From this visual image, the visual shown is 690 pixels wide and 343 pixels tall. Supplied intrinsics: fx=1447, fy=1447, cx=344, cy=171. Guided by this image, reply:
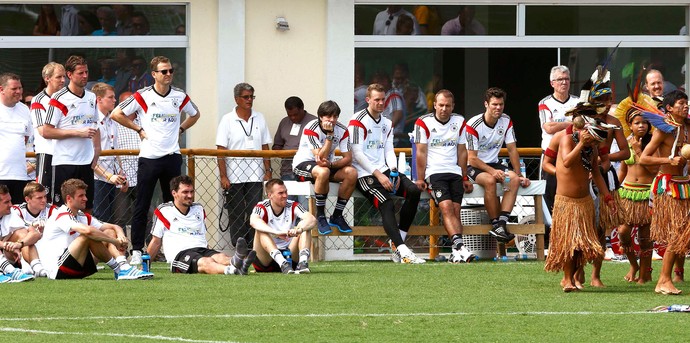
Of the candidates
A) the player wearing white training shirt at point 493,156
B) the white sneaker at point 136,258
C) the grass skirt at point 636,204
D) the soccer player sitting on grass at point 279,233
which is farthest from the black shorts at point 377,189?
the grass skirt at point 636,204

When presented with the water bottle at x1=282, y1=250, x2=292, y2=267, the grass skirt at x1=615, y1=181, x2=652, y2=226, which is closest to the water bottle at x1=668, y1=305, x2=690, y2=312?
the grass skirt at x1=615, y1=181, x2=652, y2=226

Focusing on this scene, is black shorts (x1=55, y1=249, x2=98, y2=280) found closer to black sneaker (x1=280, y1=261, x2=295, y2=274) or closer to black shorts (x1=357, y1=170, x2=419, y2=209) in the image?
black sneaker (x1=280, y1=261, x2=295, y2=274)

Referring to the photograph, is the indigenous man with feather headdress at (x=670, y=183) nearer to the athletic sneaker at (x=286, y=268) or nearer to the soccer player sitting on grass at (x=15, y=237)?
the athletic sneaker at (x=286, y=268)

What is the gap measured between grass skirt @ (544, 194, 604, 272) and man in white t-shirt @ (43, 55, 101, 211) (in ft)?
17.3

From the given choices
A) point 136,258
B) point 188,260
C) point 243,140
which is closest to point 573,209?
point 188,260

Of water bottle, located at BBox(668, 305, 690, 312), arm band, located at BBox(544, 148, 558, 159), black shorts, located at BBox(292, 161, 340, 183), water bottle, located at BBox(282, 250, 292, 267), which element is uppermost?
arm band, located at BBox(544, 148, 558, 159)

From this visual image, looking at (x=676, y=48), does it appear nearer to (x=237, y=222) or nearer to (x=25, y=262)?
(x=237, y=222)

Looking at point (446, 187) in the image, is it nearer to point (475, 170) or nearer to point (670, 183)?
point (475, 170)

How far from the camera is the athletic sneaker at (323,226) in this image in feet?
53.8

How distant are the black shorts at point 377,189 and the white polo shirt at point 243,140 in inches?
52.5

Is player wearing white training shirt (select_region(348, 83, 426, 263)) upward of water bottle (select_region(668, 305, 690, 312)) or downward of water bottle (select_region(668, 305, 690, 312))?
upward

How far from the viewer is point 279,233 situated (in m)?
14.4

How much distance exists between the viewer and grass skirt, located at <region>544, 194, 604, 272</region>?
1205 cm

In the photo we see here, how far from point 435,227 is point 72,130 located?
14.4ft
